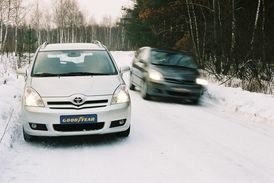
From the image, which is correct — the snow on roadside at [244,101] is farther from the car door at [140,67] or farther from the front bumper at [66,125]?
the front bumper at [66,125]

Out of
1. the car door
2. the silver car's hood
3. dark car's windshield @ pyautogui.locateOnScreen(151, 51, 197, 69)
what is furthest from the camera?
the car door

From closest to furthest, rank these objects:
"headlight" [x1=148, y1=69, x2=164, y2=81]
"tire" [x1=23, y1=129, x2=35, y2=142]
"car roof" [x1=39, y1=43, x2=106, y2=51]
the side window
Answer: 1. "tire" [x1=23, y1=129, x2=35, y2=142]
2. "car roof" [x1=39, y1=43, x2=106, y2=51]
3. "headlight" [x1=148, y1=69, x2=164, y2=81]
4. the side window

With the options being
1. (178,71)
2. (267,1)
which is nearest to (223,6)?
(267,1)

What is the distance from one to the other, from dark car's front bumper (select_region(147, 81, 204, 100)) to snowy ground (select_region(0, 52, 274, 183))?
2.02 metres

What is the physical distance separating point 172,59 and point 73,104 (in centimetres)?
752

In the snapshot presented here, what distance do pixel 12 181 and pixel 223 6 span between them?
61.2 ft

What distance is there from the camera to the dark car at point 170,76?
1302 centimetres

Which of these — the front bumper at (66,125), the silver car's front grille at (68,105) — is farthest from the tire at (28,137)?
the silver car's front grille at (68,105)

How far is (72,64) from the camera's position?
28.1 feet

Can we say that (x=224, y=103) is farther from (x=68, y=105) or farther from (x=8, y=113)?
(x=68, y=105)

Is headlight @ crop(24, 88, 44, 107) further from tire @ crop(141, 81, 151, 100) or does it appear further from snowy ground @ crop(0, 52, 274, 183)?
tire @ crop(141, 81, 151, 100)

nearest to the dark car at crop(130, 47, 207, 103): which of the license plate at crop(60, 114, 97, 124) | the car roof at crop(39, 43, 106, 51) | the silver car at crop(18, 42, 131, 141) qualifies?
the car roof at crop(39, 43, 106, 51)

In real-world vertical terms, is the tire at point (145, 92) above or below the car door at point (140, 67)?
below

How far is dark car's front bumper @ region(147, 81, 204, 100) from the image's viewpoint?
13.0 metres
